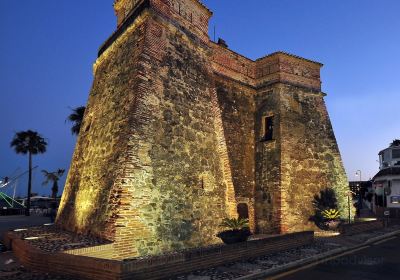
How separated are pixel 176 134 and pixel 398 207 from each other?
2622 centimetres

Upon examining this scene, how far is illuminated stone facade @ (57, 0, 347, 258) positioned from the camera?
1008cm

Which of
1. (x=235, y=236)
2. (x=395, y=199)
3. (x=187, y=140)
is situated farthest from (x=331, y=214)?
(x=395, y=199)

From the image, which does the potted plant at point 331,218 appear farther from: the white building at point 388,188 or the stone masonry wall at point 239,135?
the white building at point 388,188

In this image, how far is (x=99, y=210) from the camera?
407 inches

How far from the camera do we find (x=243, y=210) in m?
15.9

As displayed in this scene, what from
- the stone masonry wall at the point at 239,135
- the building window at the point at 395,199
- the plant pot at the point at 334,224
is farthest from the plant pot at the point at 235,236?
the building window at the point at 395,199

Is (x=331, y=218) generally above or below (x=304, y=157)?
below

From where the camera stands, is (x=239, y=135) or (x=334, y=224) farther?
(x=239, y=135)

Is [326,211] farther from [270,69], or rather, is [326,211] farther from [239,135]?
[270,69]

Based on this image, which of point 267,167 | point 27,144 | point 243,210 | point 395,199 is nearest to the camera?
point 243,210

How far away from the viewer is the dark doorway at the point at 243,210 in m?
15.7

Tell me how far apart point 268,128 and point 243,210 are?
487cm

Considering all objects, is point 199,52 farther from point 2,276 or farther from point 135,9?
point 2,276

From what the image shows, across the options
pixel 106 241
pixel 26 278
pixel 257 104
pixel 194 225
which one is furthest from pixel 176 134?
pixel 257 104
